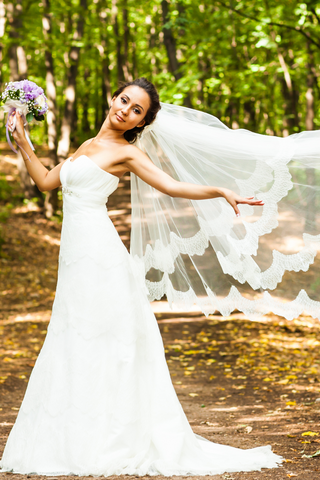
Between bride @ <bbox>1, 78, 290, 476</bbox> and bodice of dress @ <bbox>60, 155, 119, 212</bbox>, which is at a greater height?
bodice of dress @ <bbox>60, 155, 119, 212</bbox>

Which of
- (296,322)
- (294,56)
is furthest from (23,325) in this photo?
(294,56)

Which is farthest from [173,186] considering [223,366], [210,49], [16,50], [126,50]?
[126,50]

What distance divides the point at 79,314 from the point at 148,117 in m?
1.45

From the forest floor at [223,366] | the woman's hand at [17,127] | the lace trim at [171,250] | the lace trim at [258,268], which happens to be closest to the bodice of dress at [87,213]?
the woman's hand at [17,127]

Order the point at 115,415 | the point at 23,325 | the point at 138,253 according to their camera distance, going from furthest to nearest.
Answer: the point at 23,325, the point at 138,253, the point at 115,415

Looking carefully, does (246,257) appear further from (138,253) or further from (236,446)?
(236,446)

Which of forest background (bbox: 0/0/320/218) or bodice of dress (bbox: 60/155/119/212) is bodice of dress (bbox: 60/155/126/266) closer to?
bodice of dress (bbox: 60/155/119/212)

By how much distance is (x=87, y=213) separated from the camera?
3.53 metres

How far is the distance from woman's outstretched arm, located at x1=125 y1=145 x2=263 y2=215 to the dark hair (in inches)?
10.7

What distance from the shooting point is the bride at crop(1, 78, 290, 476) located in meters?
3.38

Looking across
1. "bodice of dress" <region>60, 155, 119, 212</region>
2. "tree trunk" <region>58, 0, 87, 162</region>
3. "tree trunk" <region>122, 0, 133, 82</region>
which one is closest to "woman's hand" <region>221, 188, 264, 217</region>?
"bodice of dress" <region>60, 155, 119, 212</region>

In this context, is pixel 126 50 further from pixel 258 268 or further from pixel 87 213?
pixel 87 213

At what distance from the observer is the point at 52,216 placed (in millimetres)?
15258

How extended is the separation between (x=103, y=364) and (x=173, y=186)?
1285 millimetres
